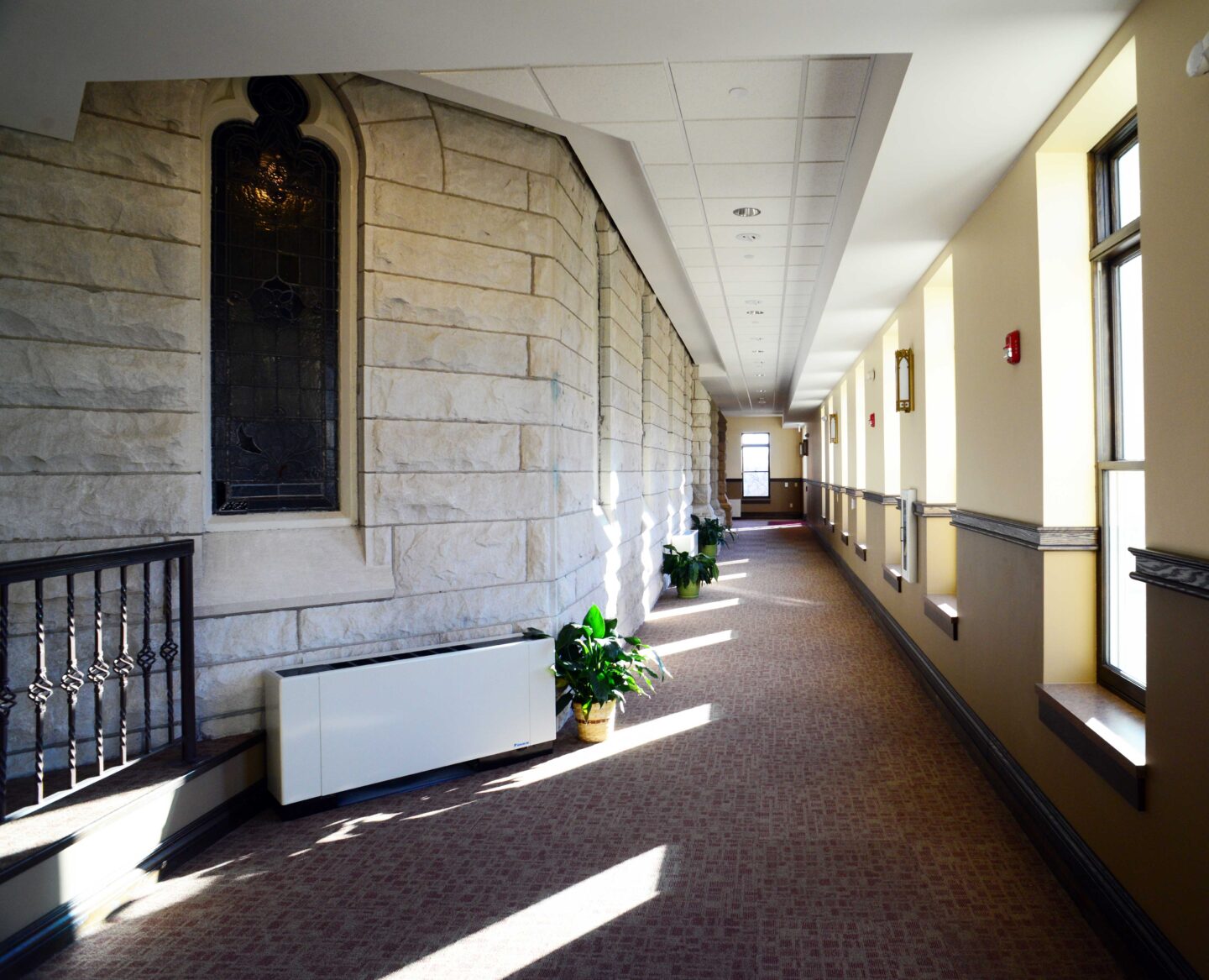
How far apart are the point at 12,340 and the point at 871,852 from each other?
323 centimetres

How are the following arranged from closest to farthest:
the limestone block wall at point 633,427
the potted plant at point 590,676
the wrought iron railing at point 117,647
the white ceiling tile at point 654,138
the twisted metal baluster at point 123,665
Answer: the wrought iron railing at point 117,647, the twisted metal baluster at point 123,665, the white ceiling tile at point 654,138, the potted plant at point 590,676, the limestone block wall at point 633,427

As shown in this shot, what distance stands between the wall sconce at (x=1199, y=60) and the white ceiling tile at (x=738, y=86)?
1375 mm

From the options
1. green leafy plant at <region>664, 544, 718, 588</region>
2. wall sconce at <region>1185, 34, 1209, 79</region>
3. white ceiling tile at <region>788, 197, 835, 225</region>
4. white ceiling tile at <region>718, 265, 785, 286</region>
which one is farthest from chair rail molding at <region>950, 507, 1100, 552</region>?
green leafy plant at <region>664, 544, 718, 588</region>

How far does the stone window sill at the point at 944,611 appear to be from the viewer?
4039 mm

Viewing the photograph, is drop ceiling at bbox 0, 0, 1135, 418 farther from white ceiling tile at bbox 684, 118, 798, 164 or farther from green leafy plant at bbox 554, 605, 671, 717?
green leafy plant at bbox 554, 605, 671, 717

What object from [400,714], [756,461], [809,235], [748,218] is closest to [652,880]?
[400,714]

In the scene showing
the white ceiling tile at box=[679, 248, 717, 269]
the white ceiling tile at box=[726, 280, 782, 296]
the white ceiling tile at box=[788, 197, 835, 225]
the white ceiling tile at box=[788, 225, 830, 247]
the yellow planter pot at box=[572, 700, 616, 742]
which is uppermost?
the white ceiling tile at box=[726, 280, 782, 296]

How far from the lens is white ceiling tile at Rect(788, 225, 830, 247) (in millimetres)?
4531

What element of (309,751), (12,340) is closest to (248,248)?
(12,340)

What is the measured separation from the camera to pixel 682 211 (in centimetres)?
423

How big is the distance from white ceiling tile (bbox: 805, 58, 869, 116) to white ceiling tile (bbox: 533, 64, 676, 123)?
1.70ft

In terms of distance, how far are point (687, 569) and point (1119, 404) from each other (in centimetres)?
549

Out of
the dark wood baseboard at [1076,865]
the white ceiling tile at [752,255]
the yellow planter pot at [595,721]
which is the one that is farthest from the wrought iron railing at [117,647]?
the white ceiling tile at [752,255]

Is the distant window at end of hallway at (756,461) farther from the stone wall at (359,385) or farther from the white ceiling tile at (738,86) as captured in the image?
the white ceiling tile at (738,86)
